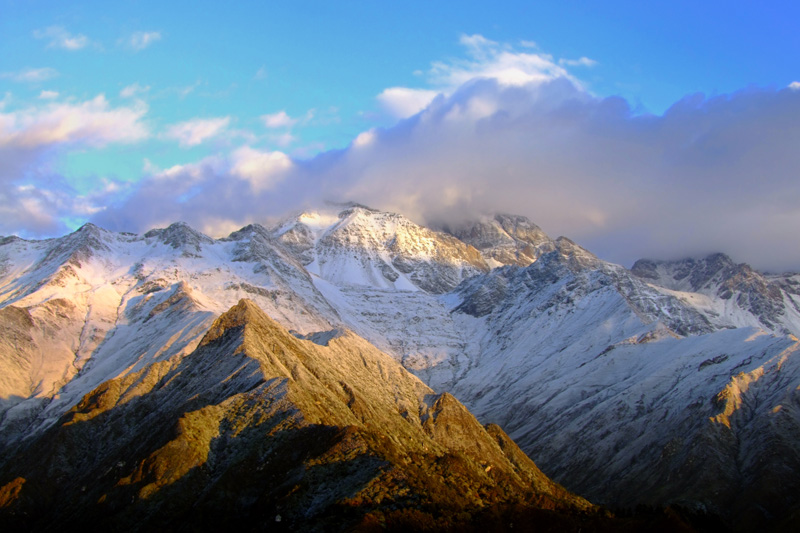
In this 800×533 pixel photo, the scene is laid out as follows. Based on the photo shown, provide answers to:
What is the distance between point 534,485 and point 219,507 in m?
76.6

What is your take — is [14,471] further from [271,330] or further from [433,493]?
[433,493]

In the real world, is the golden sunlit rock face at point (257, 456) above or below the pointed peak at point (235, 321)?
below

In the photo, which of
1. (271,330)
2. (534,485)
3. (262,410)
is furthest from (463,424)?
(262,410)

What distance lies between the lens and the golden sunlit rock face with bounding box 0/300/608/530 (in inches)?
4651

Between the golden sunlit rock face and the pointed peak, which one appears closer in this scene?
the golden sunlit rock face

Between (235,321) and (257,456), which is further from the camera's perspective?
(235,321)

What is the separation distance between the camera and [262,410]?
14262cm

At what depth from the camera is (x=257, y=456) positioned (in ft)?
432

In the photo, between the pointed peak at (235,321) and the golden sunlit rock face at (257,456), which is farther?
the pointed peak at (235,321)

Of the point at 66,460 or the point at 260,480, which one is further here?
the point at 66,460

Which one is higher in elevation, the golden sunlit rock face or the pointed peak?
the pointed peak

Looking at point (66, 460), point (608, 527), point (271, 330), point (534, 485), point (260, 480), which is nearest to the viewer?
point (608, 527)

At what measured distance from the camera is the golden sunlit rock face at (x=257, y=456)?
118125mm

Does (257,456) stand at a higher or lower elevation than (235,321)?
lower
